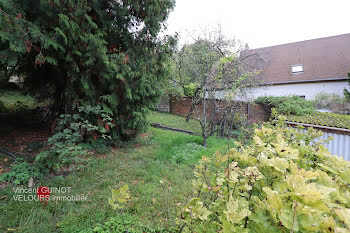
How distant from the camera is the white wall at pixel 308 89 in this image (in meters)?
11.6

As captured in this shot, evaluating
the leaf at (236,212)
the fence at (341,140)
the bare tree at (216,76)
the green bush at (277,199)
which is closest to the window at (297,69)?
the bare tree at (216,76)

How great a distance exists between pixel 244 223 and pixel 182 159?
364 centimetres

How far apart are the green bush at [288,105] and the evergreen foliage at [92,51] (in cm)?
630

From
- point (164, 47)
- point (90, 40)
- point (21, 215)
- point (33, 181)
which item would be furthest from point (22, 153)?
point (164, 47)

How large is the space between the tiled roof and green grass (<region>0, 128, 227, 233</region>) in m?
10.6

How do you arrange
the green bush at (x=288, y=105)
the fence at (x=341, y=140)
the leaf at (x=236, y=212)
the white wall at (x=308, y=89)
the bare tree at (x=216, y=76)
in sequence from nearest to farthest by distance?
the leaf at (x=236, y=212) < the fence at (x=341, y=140) < the bare tree at (x=216, y=76) < the green bush at (x=288, y=105) < the white wall at (x=308, y=89)

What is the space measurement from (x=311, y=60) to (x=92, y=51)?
1647 cm

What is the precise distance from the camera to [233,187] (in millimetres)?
915

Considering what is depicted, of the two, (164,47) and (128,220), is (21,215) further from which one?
(164,47)

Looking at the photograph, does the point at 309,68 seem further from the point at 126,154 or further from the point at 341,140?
the point at 126,154

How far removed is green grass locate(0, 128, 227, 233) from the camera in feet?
6.88

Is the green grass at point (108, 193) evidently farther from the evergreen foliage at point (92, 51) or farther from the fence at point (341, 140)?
the fence at point (341, 140)

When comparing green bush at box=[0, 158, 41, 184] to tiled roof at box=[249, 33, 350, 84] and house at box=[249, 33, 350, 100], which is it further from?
tiled roof at box=[249, 33, 350, 84]

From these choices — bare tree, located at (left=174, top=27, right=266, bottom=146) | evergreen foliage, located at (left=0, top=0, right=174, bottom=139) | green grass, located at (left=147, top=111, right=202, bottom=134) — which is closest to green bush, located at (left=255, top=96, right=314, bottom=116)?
bare tree, located at (left=174, top=27, right=266, bottom=146)
